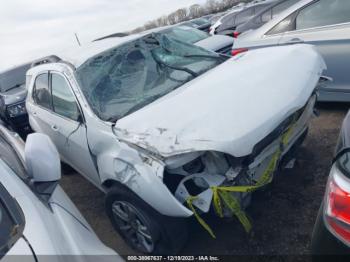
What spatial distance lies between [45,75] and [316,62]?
2.94m

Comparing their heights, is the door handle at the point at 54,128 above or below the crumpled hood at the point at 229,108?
below

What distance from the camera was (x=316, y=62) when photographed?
2900 millimetres

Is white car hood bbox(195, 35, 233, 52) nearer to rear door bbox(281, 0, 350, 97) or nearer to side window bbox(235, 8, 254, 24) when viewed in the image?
rear door bbox(281, 0, 350, 97)

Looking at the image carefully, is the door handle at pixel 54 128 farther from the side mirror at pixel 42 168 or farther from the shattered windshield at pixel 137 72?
the side mirror at pixel 42 168

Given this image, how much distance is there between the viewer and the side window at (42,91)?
383 cm

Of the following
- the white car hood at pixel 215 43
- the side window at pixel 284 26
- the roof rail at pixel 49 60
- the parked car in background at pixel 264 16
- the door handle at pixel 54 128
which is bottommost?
the white car hood at pixel 215 43

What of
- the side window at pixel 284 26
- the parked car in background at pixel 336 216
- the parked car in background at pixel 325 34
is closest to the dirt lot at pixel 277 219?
the parked car in background at pixel 325 34

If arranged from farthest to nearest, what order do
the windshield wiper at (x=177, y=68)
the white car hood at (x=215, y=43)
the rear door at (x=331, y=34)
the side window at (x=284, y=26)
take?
the white car hood at (x=215, y=43) → the side window at (x=284, y=26) → the rear door at (x=331, y=34) → the windshield wiper at (x=177, y=68)

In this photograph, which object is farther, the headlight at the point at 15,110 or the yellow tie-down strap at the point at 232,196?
the headlight at the point at 15,110

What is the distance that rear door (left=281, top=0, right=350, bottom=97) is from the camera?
374 cm

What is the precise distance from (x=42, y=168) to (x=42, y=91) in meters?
2.33

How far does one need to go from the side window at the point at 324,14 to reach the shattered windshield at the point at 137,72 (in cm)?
129

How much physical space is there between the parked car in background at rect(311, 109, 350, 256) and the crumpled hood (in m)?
0.65

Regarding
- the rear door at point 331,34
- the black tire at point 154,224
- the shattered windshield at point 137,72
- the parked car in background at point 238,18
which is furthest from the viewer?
the parked car in background at point 238,18
